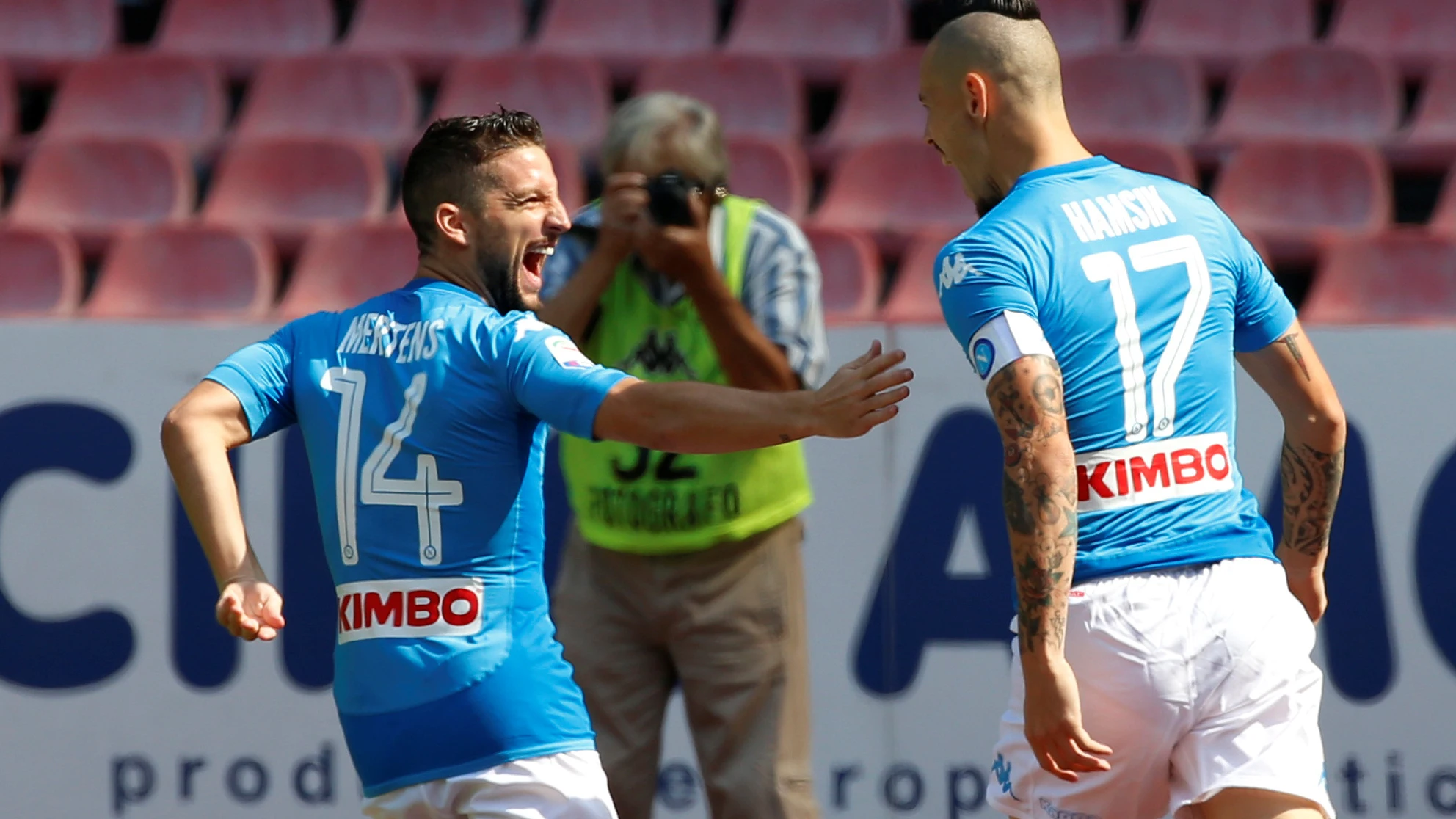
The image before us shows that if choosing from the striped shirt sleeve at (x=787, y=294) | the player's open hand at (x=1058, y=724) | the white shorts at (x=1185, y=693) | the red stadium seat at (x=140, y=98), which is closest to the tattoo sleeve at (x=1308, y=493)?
the white shorts at (x=1185, y=693)

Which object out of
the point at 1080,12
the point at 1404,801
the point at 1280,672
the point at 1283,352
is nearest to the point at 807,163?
the point at 1080,12

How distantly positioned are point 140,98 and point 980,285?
584 centimetres

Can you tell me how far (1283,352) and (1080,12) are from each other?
513cm

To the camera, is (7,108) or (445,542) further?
(7,108)

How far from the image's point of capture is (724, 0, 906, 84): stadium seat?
7637 millimetres

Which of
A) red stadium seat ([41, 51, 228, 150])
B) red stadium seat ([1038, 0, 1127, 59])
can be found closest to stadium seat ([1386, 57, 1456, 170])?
red stadium seat ([1038, 0, 1127, 59])

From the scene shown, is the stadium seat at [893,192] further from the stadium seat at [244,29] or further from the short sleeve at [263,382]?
the short sleeve at [263,382]

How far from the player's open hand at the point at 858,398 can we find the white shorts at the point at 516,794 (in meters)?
0.68

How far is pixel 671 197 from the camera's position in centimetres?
383

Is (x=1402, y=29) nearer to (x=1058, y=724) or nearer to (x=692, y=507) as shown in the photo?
(x=692, y=507)

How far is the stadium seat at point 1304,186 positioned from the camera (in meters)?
6.51

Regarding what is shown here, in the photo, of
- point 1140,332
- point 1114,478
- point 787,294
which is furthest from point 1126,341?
point 787,294

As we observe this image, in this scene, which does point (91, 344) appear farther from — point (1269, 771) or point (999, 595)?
point (1269, 771)

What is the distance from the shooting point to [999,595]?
15.2 ft
